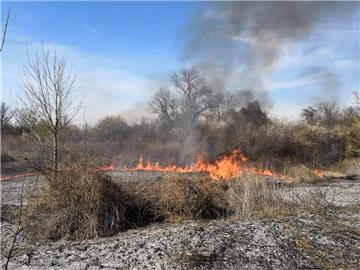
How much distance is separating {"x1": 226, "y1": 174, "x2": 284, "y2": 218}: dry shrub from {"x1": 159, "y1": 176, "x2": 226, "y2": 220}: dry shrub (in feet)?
1.84

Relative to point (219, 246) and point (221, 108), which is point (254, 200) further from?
point (221, 108)

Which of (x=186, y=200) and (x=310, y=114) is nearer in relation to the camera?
(x=186, y=200)

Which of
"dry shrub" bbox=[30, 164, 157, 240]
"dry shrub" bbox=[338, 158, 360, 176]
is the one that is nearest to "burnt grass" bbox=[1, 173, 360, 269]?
"dry shrub" bbox=[30, 164, 157, 240]

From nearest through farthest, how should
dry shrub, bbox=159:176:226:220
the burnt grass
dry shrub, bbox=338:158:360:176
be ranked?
the burnt grass → dry shrub, bbox=159:176:226:220 → dry shrub, bbox=338:158:360:176

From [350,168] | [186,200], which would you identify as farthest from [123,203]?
[350,168]

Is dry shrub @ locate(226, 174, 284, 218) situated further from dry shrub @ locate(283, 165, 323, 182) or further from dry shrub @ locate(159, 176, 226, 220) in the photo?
dry shrub @ locate(283, 165, 323, 182)

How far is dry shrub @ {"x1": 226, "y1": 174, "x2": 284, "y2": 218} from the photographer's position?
10.0 m

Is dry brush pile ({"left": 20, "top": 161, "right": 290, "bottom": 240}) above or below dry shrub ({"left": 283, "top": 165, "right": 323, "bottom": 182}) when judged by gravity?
below

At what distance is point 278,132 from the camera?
30312mm

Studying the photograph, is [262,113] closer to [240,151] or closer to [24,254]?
[240,151]

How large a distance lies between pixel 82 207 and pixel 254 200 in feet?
13.3

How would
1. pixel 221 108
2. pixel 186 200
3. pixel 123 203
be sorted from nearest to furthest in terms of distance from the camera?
pixel 123 203, pixel 186 200, pixel 221 108

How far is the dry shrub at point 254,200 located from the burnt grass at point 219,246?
0.38m

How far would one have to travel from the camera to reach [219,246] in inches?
305
